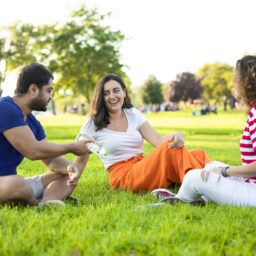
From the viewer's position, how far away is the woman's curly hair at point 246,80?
321 centimetres

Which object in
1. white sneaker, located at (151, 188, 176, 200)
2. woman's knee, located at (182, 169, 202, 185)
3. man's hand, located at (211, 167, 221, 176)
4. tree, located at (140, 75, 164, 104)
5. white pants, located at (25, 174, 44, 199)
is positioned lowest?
white sneaker, located at (151, 188, 176, 200)

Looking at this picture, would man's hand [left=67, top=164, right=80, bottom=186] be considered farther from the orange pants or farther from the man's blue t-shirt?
the orange pants

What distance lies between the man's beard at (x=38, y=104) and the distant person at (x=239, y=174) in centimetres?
175

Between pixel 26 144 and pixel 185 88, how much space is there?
3204 inches

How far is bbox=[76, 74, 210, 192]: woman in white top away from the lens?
4070mm

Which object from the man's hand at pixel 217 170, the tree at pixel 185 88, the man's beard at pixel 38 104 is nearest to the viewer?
the man's hand at pixel 217 170

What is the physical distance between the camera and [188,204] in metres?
3.33

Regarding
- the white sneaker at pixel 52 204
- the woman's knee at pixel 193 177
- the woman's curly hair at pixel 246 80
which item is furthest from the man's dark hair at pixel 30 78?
the woman's curly hair at pixel 246 80

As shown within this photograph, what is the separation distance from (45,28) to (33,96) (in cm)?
3331

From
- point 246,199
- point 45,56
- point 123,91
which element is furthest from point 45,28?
point 246,199

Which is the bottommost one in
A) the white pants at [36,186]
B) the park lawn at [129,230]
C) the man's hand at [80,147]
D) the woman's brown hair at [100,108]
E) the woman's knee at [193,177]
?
the park lawn at [129,230]

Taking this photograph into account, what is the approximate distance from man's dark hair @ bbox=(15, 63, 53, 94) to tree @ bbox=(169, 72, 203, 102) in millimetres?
79761

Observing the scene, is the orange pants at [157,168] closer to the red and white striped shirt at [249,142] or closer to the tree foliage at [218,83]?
the red and white striped shirt at [249,142]

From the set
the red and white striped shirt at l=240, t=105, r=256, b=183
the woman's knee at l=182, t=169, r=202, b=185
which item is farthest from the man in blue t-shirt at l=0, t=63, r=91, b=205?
the red and white striped shirt at l=240, t=105, r=256, b=183
